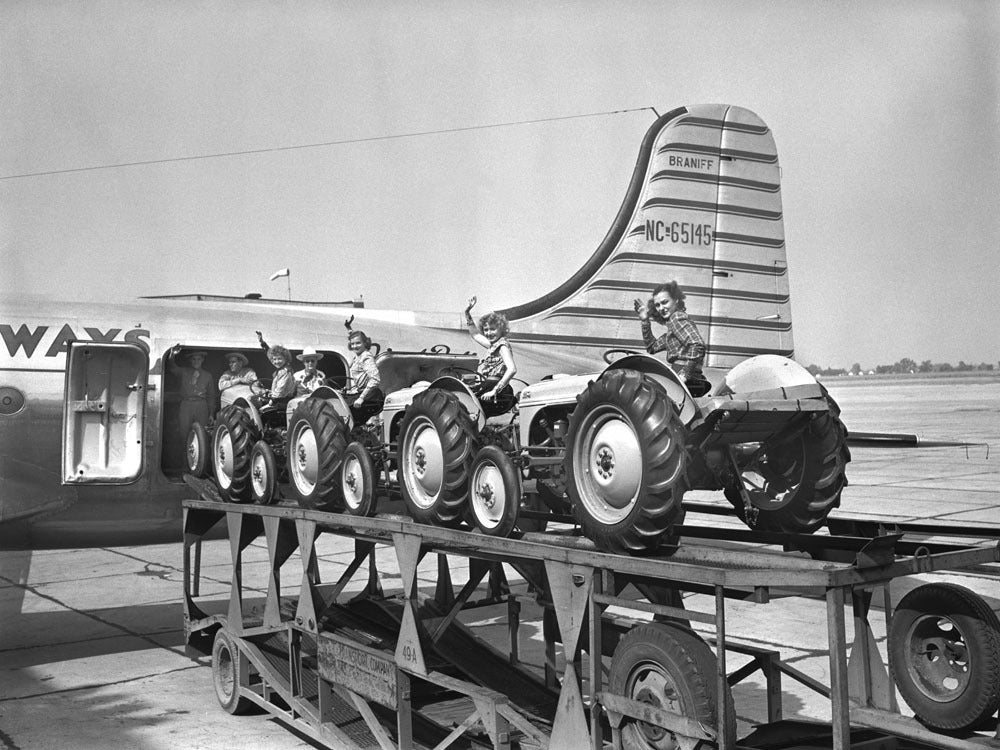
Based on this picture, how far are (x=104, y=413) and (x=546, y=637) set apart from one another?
5391 millimetres

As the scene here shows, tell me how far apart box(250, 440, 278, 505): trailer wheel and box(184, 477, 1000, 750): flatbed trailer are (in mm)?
206

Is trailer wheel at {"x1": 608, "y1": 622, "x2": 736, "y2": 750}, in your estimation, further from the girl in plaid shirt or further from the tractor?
the girl in plaid shirt

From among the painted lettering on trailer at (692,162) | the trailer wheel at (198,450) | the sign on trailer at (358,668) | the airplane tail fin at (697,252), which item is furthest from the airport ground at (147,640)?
the painted lettering on trailer at (692,162)

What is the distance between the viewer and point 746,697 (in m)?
8.05

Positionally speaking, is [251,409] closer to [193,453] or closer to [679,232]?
[193,453]

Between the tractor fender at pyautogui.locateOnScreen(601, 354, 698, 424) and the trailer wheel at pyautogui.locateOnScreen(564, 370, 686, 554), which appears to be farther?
the tractor fender at pyautogui.locateOnScreen(601, 354, 698, 424)

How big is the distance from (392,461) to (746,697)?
11.5ft

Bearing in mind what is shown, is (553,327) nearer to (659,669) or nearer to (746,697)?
(746,697)

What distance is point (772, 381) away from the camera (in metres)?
5.34

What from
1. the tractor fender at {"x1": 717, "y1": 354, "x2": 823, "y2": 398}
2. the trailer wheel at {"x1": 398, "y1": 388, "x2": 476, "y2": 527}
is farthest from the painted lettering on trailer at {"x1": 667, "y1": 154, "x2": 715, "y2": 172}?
the tractor fender at {"x1": 717, "y1": 354, "x2": 823, "y2": 398}

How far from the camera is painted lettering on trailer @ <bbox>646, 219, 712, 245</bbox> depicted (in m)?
15.1

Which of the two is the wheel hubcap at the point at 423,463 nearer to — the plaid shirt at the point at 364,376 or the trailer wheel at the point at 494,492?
the trailer wheel at the point at 494,492

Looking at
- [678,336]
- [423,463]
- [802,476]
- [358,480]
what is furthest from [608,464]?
[358,480]

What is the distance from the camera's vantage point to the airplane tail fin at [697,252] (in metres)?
14.4
